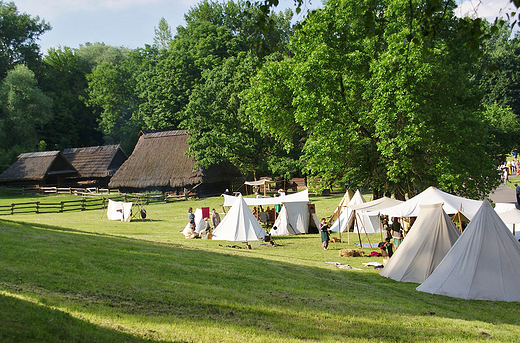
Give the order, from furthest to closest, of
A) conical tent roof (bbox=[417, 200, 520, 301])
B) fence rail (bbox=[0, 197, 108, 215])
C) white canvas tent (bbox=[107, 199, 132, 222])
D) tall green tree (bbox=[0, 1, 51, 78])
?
tall green tree (bbox=[0, 1, 51, 78]) < fence rail (bbox=[0, 197, 108, 215]) < white canvas tent (bbox=[107, 199, 132, 222]) < conical tent roof (bbox=[417, 200, 520, 301])

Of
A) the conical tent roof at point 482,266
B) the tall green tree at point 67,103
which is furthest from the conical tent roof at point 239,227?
the tall green tree at point 67,103

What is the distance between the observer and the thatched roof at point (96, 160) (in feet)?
160

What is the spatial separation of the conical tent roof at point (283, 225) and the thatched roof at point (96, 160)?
31.7m

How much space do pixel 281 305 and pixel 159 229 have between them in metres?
16.1

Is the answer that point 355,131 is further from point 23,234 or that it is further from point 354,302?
point 23,234

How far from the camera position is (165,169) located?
41312 millimetres

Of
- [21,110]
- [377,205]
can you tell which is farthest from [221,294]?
[21,110]

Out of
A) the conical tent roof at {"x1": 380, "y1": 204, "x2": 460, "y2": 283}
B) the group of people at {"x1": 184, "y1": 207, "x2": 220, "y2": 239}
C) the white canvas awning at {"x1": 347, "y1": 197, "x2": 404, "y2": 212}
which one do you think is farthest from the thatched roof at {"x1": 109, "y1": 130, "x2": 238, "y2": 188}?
the conical tent roof at {"x1": 380, "y1": 204, "x2": 460, "y2": 283}

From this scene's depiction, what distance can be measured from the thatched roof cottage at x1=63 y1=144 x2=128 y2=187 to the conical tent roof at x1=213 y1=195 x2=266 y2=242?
3265 centimetres

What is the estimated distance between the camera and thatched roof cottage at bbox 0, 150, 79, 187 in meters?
43.6

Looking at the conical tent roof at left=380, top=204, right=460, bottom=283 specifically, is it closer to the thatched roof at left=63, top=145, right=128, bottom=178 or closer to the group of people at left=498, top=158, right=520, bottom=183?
the group of people at left=498, top=158, right=520, bottom=183

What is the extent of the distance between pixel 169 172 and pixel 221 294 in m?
33.6

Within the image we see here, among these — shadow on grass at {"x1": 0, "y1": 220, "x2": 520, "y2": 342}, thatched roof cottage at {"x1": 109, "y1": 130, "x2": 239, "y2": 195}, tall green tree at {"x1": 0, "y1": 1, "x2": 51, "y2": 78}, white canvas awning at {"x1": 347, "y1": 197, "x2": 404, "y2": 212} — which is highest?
tall green tree at {"x1": 0, "y1": 1, "x2": 51, "y2": 78}

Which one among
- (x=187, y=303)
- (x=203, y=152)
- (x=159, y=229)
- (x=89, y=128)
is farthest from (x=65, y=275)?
(x=89, y=128)
